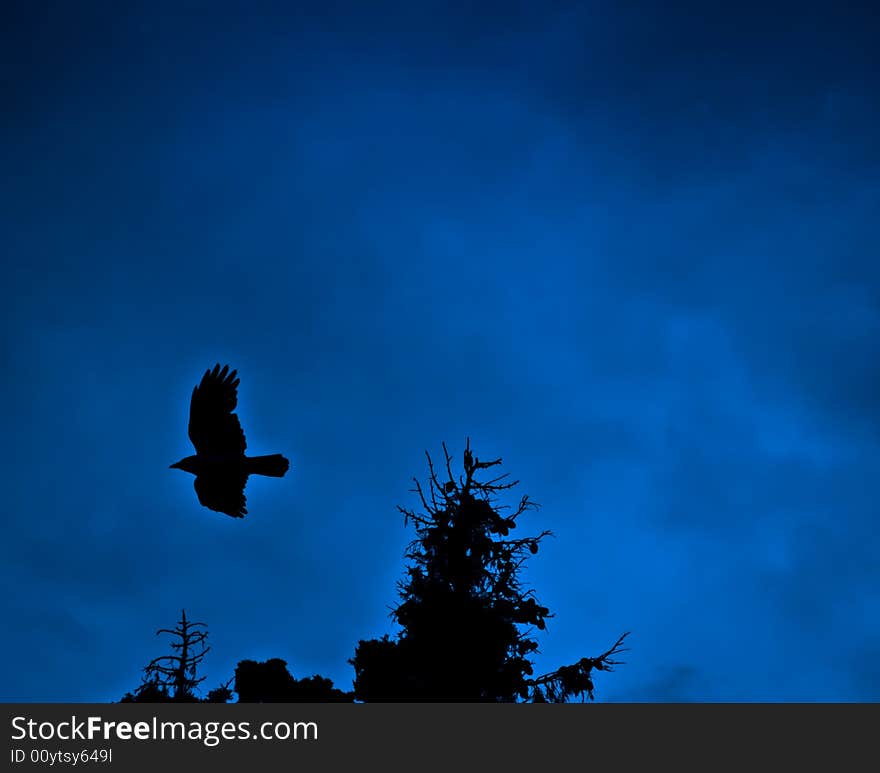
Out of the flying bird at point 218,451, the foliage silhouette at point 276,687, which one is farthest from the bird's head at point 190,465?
the foliage silhouette at point 276,687

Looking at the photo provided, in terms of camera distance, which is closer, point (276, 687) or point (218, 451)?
point (218, 451)

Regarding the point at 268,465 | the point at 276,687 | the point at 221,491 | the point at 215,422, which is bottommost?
the point at 276,687

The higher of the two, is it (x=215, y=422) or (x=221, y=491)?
(x=215, y=422)

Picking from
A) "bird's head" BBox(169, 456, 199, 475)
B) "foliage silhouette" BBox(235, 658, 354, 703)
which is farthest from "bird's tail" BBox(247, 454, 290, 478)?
"foliage silhouette" BBox(235, 658, 354, 703)

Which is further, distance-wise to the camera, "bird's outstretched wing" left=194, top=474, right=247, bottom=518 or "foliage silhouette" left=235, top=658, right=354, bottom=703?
"foliage silhouette" left=235, top=658, right=354, bottom=703

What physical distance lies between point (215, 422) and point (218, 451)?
554 millimetres

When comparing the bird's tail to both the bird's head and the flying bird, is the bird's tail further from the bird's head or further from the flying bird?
the bird's head

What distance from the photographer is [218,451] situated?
45.2ft

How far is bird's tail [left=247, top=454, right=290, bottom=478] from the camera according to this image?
44.5 feet

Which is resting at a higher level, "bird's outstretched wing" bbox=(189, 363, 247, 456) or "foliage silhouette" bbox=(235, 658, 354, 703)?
"bird's outstretched wing" bbox=(189, 363, 247, 456)

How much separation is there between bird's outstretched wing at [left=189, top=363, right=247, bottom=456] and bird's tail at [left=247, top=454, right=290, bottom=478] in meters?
0.31

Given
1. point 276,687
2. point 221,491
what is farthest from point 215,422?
point 276,687

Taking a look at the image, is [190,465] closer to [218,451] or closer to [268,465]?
[218,451]
